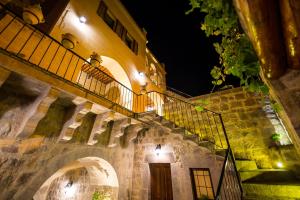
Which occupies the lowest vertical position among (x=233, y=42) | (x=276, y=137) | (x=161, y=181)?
(x=161, y=181)

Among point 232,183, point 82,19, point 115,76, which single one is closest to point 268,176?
point 232,183

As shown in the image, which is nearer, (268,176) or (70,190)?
(268,176)

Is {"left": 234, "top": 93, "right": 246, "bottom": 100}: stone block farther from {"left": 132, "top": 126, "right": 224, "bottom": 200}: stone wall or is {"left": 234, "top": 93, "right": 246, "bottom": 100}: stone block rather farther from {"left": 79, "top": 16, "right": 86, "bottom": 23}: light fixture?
{"left": 79, "top": 16, "right": 86, "bottom": 23}: light fixture

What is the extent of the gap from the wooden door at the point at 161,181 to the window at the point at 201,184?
3.03 ft

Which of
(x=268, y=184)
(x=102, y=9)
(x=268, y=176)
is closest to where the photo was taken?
(x=268, y=184)

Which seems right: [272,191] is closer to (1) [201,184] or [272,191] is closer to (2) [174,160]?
(1) [201,184]

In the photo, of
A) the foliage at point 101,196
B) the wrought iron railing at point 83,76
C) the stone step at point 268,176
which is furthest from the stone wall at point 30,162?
the stone step at point 268,176

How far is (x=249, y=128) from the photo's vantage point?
17.3 ft

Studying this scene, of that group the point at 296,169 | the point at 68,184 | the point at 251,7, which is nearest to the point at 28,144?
the point at 251,7

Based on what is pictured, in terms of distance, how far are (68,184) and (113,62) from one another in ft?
19.5

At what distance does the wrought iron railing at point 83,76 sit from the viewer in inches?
125

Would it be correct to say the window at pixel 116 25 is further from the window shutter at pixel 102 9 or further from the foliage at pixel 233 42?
the foliage at pixel 233 42

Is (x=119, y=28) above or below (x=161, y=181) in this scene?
above

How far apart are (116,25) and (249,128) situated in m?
7.53
